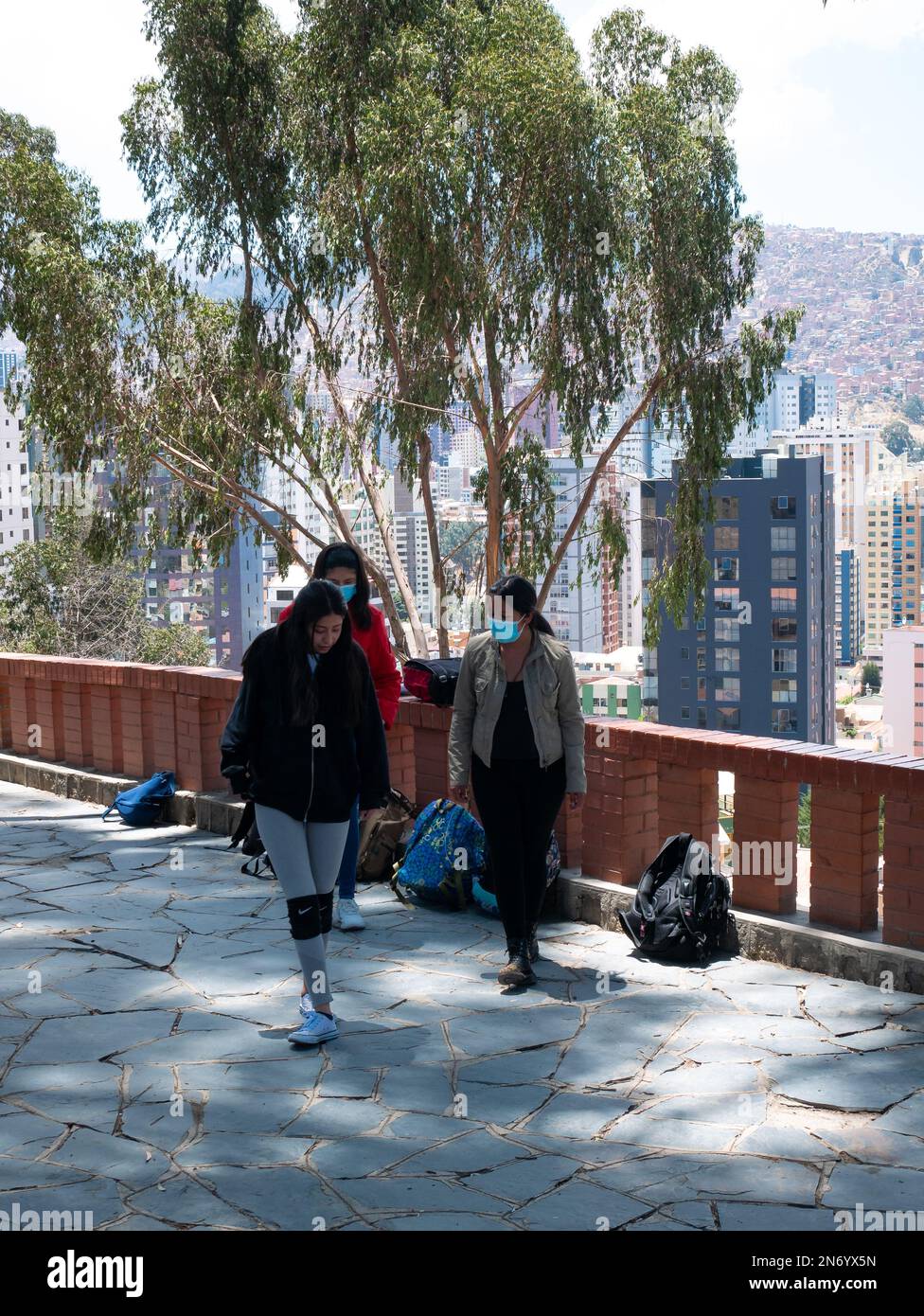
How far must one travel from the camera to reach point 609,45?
739 inches

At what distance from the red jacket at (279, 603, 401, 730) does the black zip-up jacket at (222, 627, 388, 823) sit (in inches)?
47.9

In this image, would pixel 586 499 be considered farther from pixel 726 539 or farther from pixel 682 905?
pixel 726 539

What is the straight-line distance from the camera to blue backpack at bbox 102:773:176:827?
26.0 ft

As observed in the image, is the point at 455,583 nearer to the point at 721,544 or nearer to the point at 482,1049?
the point at 482,1049

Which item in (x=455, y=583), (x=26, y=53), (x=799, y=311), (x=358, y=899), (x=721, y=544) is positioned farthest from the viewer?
(x=721, y=544)

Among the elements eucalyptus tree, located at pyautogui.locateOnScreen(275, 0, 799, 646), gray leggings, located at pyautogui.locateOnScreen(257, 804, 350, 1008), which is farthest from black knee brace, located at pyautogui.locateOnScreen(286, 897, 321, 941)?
eucalyptus tree, located at pyautogui.locateOnScreen(275, 0, 799, 646)

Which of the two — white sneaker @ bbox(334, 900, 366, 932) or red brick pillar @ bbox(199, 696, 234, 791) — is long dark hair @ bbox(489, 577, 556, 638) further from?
red brick pillar @ bbox(199, 696, 234, 791)

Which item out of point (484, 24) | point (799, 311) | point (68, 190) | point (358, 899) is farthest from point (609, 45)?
point (358, 899)

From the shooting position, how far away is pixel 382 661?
6023 mm

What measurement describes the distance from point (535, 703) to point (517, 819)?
45 centimetres

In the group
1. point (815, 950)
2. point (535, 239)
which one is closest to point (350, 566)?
point (815, 950)

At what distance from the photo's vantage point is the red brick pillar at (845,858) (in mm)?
5074

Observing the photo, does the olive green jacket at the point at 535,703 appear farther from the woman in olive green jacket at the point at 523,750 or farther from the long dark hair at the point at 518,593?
the long dark hair at the point at 518,593

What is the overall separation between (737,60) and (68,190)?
30.1 ft
